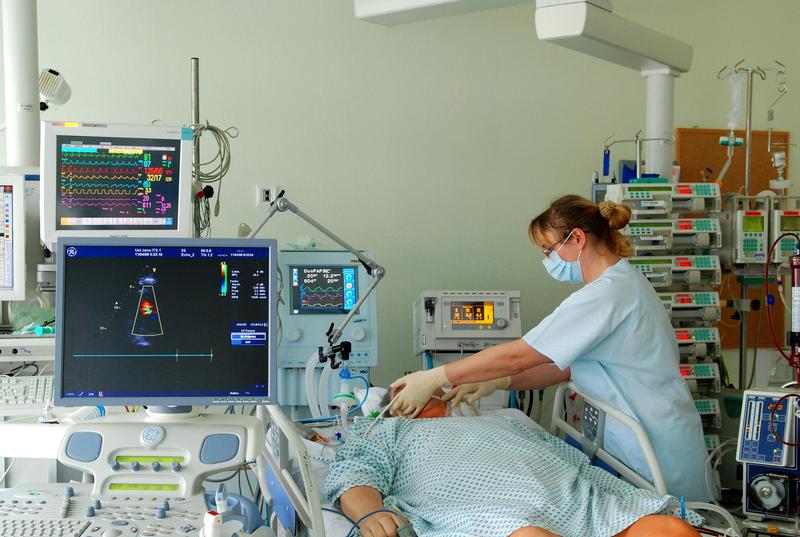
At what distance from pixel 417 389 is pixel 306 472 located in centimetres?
86

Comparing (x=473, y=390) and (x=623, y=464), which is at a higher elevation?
(x=473, y=390)

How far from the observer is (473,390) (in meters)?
2.86

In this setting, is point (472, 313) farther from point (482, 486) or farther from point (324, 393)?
point (482, 486)

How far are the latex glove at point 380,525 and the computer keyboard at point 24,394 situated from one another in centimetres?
97

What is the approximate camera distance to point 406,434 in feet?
7.98

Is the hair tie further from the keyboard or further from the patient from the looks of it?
the keyboard

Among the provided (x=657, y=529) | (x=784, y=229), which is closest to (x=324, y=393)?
(x=657, y=529)

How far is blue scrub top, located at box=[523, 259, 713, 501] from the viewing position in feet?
8.01

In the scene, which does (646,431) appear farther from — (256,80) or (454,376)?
(256,80)

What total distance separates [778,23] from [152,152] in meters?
4.26

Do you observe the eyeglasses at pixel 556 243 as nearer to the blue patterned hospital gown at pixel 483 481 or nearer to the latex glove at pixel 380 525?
the blue patterned hospital gown at pixel 483 481

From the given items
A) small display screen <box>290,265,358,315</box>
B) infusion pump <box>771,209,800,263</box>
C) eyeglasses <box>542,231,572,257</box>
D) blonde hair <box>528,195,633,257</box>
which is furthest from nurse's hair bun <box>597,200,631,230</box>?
infusion pump <box>771,209,800,263</box>

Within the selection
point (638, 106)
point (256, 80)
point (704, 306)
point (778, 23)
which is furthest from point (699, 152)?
point (256, 80)

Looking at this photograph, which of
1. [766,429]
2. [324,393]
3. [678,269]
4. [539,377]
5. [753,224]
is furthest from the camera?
[753,224]
